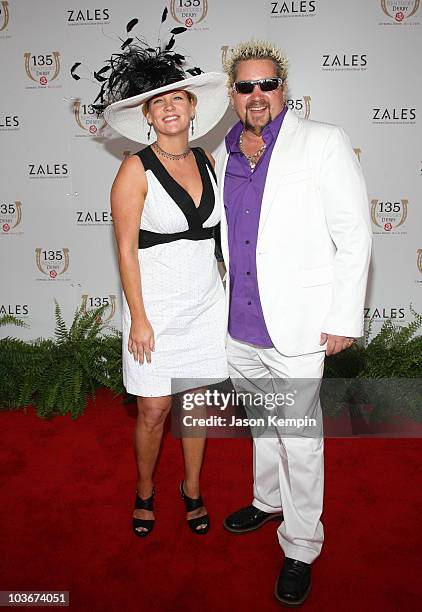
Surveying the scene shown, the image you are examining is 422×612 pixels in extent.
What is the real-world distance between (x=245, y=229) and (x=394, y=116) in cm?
226

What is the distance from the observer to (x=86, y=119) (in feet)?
13.8

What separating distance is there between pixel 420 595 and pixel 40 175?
3.54 m

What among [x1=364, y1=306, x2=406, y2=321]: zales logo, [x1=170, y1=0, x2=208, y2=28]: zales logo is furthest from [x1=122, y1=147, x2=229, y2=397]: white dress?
[x1=364, y1=306, x2=406, y2=321]: zales logo

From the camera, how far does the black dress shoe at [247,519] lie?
2.67 meters

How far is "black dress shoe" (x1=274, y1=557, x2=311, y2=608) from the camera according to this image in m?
2.24

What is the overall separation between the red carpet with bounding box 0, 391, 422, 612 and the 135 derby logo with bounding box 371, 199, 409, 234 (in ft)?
5.02

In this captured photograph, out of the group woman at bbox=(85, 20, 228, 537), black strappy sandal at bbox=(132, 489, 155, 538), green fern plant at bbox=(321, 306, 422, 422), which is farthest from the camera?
green fern plant at bbox=(321, 306, 422, 422)

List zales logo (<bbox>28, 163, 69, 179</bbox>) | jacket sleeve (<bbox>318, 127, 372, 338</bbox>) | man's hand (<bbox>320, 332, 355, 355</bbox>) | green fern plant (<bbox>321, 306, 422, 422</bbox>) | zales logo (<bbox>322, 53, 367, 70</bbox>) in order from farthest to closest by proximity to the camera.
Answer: zales logo (<bbox>28, 163, 69, 179</bbox>) → zales logo (<bbox>322, 53, 367, 70</bbox>) → green fern plant (<bbox>321, 306, 422, 422</bbox>) → man's hand (<bbox>320, 332, 355, 355</bbox>) → jacket sleeve (<bbox>318, 127, 372, 338</bbox>)

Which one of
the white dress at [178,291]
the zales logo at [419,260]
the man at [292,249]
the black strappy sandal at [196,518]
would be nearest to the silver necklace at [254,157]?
the man at [292,249]

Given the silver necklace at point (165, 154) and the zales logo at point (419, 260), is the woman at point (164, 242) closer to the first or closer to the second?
the silver necklace at point (165, 154)

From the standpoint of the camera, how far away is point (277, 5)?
3.89 meters

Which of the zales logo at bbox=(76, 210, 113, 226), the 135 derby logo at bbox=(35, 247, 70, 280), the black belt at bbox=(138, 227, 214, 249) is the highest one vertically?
the zales logo at bbox=(76, 210, 113, 226)

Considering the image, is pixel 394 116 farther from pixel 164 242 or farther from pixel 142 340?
pixel 142 340

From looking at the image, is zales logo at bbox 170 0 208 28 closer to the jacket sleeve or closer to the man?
the man
